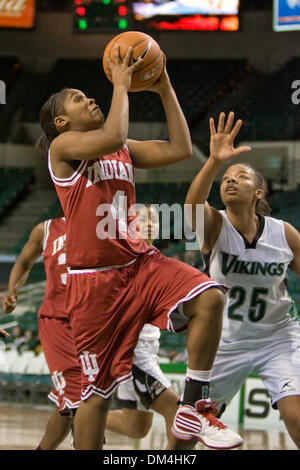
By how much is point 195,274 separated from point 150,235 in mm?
1470

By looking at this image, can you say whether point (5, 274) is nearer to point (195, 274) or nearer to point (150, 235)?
point (150, 235)

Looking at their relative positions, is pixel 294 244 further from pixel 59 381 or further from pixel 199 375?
pixel 59 381

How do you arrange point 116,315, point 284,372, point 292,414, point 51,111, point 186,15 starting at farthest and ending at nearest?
point 186,15, point 284,372, point 292,414, point 51,111, point 116,315

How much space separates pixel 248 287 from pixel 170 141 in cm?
109

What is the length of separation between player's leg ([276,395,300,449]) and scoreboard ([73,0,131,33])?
23.8 feet

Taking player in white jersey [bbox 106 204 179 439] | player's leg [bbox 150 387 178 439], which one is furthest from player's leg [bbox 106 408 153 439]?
player's leg [bbox 150 387 178 439]

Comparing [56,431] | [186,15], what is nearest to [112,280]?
[56,431]

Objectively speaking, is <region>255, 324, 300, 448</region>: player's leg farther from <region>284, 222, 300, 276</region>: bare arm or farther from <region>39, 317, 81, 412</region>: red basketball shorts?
<region>39, 317, 81, 412</region>: red basketball shorts

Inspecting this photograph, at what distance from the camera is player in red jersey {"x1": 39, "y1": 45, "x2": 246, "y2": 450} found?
121 inches

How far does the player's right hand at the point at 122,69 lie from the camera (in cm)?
313

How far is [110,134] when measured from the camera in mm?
3043

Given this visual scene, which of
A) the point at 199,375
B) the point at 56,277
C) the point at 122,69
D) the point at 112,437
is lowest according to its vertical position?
the point at 112,437

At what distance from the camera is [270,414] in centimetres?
741
